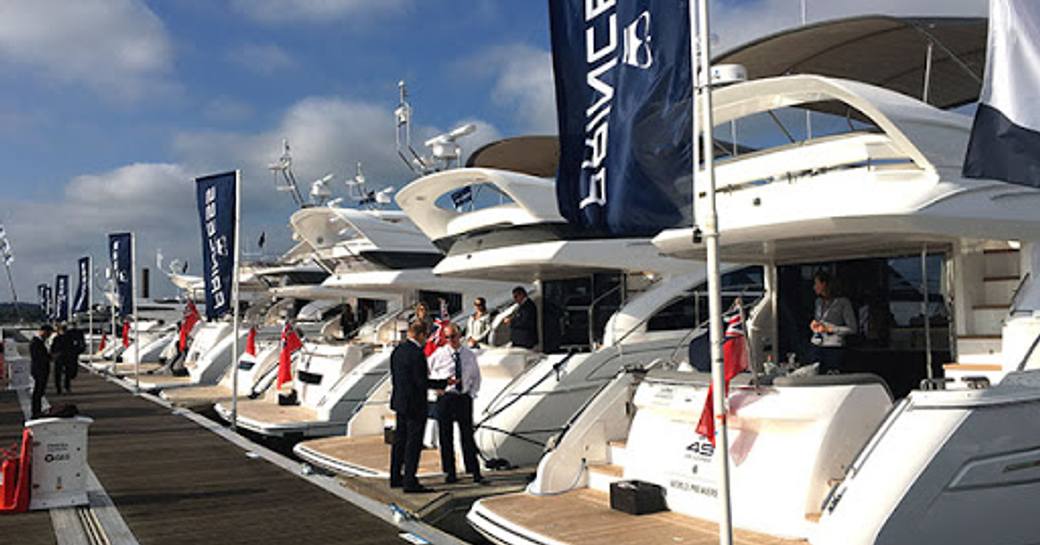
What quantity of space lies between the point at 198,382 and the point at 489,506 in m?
16.7

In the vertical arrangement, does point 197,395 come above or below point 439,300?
below

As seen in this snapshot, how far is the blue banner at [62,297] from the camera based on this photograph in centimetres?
4078

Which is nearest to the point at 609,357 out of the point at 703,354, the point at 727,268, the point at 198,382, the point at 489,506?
the point at 727,268

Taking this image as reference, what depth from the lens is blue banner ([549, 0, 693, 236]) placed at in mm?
4836

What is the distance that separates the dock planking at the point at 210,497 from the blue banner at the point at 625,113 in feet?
11.1

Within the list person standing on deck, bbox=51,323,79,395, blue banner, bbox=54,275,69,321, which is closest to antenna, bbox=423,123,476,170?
person standing on deck, bbox=51,323,79,395

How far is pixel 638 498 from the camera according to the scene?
693cm

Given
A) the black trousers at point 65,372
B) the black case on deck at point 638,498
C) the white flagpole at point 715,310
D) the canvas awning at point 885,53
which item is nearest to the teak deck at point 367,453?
the black case on deck at point 638,498

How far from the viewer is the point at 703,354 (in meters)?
A: 7.91

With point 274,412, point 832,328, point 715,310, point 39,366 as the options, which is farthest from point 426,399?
point 39,366

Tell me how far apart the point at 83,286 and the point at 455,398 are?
84.0ft

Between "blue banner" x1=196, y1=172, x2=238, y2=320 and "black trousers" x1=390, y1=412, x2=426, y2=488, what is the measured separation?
20.9 feet

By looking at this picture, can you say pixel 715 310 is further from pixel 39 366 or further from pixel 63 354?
pixel 63 354

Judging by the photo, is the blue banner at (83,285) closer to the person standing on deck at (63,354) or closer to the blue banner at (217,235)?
the person standing on deck at (63,354)
